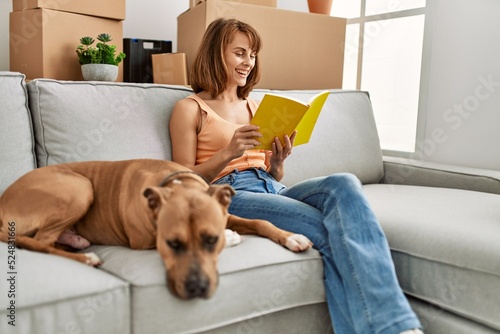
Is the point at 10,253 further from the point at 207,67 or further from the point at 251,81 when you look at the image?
the point at 251,81

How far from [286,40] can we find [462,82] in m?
0.90

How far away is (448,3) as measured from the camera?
274cm

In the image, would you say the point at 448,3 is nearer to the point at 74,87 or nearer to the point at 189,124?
the point at 189,124

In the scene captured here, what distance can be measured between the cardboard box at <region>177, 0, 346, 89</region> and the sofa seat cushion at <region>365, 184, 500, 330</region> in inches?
44.4

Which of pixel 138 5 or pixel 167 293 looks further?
pixel 138 5

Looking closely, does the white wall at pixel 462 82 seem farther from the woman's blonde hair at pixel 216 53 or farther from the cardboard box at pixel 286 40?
the woman's blonde hair at pixel 216 53

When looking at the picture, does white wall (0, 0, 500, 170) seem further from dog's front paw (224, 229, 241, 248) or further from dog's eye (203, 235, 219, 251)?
dog's eye (203, 235, 219, 251)

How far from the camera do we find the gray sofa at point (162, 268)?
1193 millimetres

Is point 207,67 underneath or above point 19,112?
above

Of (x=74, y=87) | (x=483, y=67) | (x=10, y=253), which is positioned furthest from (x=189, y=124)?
(x=483, y=67)

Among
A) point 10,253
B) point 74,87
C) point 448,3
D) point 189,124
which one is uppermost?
point 448,3

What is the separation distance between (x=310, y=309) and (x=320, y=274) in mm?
114

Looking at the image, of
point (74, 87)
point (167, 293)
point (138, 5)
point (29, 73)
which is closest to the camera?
point (167, 293)

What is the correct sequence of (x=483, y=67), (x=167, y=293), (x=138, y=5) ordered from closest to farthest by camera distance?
(x=167, y=293) < (x=483, y=67) < (x=138, y=5)
